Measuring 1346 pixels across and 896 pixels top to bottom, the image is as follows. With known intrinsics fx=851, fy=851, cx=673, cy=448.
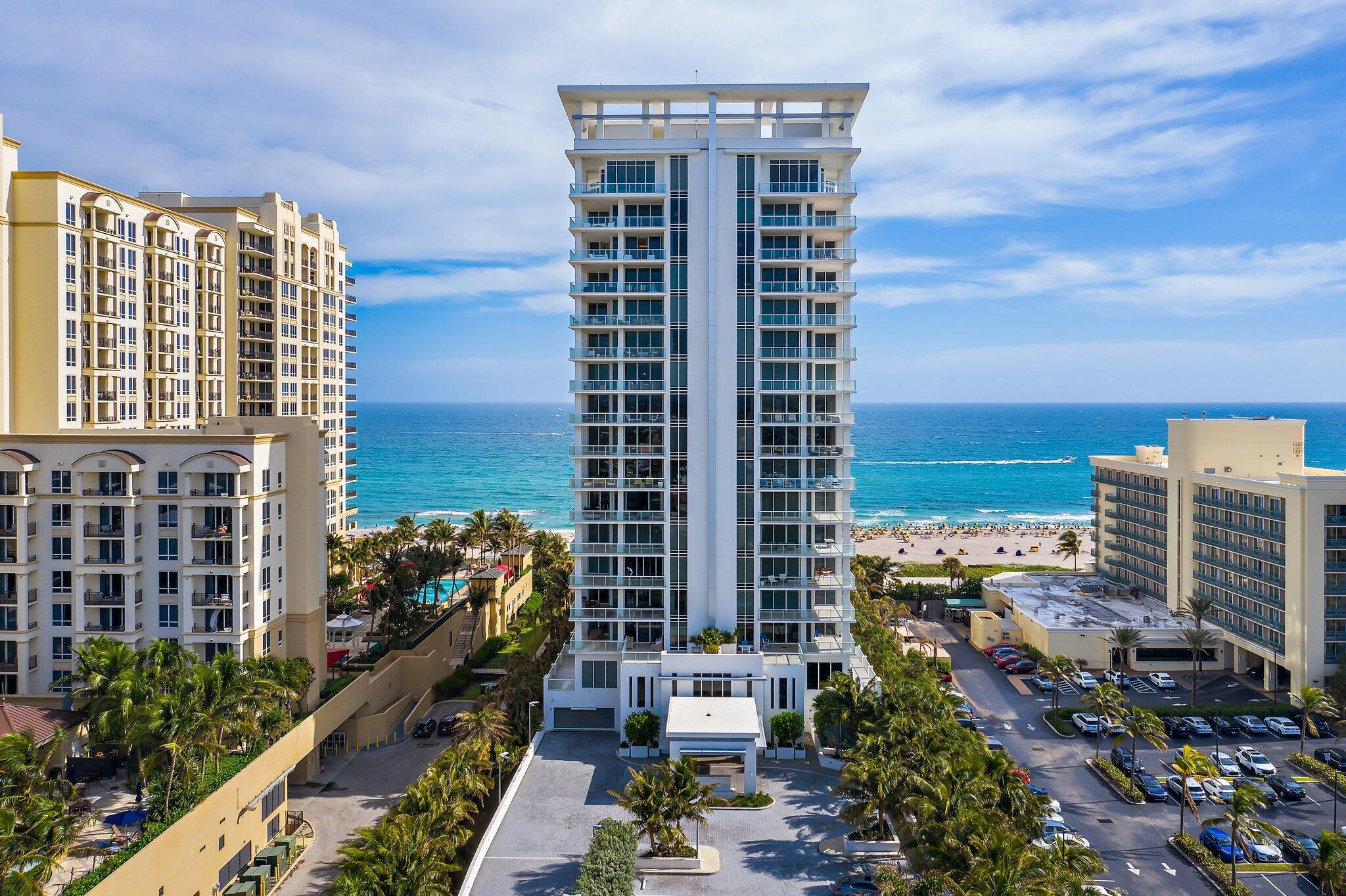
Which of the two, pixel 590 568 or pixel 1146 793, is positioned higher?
pixel 590 568

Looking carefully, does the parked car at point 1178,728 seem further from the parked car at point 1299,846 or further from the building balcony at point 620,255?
the building balcony at point 620,255

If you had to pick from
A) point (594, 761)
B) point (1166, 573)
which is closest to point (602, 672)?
point (594, 761)

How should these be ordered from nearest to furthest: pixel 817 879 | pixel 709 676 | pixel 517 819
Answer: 1. pixel 817 879
2. pixel 517 819
3. pixel 709 676

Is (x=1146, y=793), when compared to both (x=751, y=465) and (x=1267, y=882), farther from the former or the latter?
(x=751, y=465)

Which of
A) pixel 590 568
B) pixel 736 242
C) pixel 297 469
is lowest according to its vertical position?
pixel 590 568

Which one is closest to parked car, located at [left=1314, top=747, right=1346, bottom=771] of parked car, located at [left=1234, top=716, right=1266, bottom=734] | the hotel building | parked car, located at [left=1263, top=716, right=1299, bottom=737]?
parked car, located at [left=1263, top=716, right=1299, bottom=737]

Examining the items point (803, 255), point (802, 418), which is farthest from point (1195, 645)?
point (803, 255)

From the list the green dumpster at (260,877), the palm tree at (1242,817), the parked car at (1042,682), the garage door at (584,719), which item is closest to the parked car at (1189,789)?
the palm tree at (1242,817)
